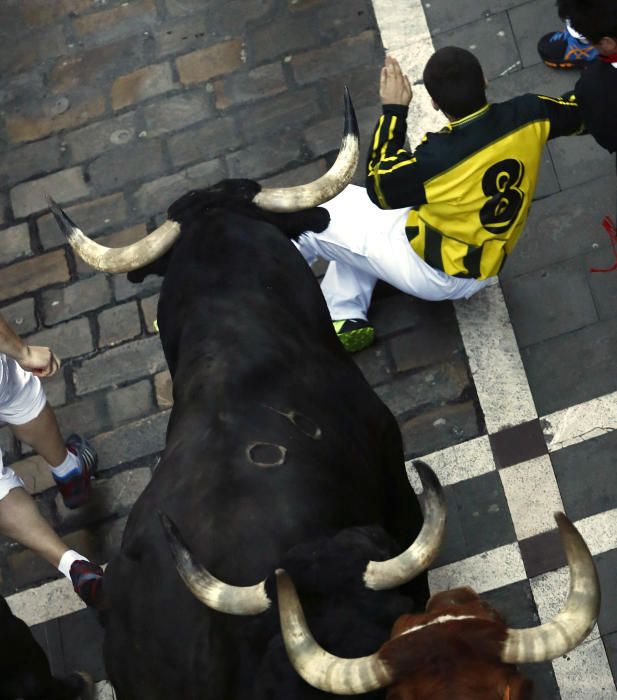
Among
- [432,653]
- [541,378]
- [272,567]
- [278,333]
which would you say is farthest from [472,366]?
[432,653]

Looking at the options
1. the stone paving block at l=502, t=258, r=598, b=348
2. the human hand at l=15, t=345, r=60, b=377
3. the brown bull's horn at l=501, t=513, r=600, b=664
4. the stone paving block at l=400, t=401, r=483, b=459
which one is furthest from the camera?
the stone paving block at l=502, t=258, r=598, b=348

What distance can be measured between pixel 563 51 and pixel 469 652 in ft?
14.2

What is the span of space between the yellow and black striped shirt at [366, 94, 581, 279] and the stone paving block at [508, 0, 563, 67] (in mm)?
1610

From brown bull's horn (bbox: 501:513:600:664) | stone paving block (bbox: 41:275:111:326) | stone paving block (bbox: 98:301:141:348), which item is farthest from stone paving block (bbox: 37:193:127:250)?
brown bull's horn (bbox: 501:513:600:664)

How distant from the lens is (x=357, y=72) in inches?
264

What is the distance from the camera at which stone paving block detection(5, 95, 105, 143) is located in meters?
7.09

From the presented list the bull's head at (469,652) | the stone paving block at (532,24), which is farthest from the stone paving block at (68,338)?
the bull's head at (469,652)

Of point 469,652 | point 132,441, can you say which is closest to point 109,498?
point 132,441

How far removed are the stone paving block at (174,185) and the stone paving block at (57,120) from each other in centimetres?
80

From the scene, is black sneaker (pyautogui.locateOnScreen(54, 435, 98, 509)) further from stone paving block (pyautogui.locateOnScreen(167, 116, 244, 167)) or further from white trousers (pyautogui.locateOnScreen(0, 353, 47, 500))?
stone paving block (pyautogui.locateOnScreen(167, 116, 244, 167))

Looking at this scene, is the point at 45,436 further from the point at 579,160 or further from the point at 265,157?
the point at 579,160

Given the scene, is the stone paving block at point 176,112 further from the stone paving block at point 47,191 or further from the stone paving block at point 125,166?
the stone paving block at point 47,191

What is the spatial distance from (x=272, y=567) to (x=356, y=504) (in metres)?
0.57

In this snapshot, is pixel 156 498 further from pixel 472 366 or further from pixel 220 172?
pixel 220 172
